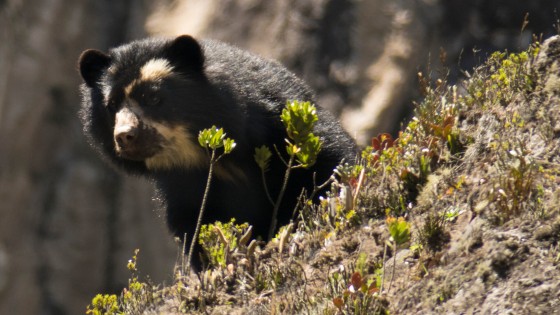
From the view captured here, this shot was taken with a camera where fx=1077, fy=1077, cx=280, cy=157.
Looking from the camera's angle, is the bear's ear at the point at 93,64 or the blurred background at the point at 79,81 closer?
the bear's ear at the point at 93,64

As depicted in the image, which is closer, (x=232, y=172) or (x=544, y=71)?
(x=544, y=71)

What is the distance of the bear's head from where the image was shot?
279 inches

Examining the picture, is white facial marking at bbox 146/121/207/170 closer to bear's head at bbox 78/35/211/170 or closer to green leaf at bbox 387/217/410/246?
bear's head at bbox 78/35/211/170

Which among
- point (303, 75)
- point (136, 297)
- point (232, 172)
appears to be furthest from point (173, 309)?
point (303, 75)

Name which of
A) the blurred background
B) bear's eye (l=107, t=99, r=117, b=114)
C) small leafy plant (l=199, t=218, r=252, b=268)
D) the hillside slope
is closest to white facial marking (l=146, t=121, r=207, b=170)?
bear's eye (l=107, t=99, r=117, b=114)

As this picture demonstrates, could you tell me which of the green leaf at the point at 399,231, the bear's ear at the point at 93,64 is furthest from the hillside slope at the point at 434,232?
the bear's ear at the point at 93,64

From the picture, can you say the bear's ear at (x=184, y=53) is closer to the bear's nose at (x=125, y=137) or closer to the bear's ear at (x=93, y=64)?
the bear's ear at (x=93, y=64)

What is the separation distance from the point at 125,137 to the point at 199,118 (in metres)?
0.65

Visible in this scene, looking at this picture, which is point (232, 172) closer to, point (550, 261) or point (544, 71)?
point (544, 71)

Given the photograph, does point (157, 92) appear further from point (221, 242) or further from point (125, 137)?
point (221, 242)

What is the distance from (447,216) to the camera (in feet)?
16.2

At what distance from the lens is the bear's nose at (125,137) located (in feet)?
22.3

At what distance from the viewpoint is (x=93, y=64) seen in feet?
24.4

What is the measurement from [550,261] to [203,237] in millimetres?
2253
